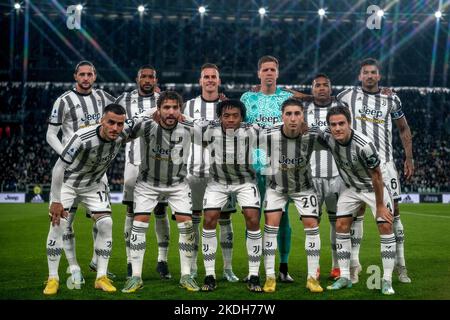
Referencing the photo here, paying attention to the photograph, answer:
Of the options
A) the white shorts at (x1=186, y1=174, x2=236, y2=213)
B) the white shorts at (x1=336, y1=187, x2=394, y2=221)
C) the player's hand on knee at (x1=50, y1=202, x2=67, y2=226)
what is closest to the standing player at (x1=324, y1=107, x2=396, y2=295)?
the white shorts at (x1=336, y1=187, x2=394, y2=221)

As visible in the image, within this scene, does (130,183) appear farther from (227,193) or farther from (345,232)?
(345,232)

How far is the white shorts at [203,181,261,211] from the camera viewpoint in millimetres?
6125

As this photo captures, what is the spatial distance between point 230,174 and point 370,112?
1.82 meters

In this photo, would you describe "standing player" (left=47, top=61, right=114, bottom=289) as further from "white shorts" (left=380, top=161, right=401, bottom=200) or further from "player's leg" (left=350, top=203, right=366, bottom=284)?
"white shorts" (left=380, top=161, right=401, bottom=200)

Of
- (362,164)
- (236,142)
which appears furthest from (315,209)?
(236,142)

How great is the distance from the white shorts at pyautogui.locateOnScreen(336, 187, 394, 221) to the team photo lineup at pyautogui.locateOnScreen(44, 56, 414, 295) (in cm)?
1

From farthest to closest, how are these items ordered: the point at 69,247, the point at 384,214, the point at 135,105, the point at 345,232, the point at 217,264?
1. the point at 217,264
2. the point at 135,105
3. the point at 69,247
4. the point at 345,232
5. the point at 384,214

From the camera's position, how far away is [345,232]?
6.12m

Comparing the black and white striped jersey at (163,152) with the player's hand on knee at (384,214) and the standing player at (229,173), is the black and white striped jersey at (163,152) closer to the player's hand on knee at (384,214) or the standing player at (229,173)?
the standing player at (229,173)

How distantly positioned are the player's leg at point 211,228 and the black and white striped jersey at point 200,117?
0.63m

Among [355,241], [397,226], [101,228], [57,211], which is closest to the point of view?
[57,211]

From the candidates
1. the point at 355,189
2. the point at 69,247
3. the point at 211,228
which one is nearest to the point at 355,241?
the point at 355,189

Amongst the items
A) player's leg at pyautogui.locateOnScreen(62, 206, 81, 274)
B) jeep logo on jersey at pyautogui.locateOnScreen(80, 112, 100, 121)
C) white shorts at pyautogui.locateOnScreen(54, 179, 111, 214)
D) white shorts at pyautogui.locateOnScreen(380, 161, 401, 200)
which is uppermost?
jeep logo on jersey at pyautogui.locateOnScreen(80, 112, 100, 121)

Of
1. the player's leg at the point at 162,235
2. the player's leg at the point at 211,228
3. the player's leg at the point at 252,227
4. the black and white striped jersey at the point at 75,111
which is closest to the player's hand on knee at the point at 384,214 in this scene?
the player's leg at the point at 252,227
